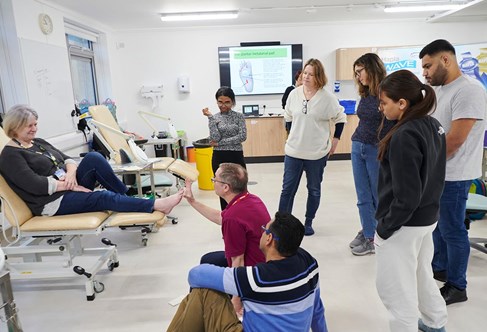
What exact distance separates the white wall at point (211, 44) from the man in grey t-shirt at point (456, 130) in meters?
4.88

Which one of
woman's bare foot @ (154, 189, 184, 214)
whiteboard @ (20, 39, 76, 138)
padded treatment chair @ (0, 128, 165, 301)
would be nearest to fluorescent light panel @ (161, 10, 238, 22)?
whiteboard @ (20, 39, 76, 138)

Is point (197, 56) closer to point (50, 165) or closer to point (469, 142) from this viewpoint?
point (50, 165)

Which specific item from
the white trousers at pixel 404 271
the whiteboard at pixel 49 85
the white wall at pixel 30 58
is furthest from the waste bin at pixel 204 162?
the white trousers at pixel 404 271

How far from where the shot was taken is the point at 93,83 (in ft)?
19.7

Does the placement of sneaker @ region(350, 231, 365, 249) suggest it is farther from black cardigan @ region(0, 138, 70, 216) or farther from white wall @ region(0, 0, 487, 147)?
white wall @ region(0, 0, 487, 147)

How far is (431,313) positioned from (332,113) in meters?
1.64

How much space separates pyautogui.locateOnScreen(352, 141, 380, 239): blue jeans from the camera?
8.05 ft

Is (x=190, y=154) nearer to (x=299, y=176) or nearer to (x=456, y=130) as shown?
(x=299, y=176)

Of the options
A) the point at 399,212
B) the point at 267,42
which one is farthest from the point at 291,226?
the point at 267,42

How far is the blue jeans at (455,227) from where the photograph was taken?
6.14ft

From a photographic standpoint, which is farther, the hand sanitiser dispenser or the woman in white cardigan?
the hand sanitiser dispenser

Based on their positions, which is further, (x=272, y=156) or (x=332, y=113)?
(x=272, y=156)

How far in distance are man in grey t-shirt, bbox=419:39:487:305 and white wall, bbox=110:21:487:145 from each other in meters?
4.88

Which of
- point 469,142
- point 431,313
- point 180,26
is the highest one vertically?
point 180,26
